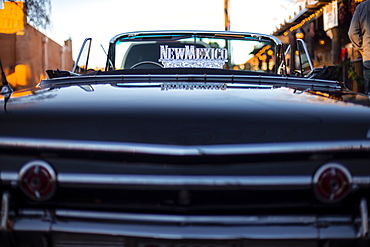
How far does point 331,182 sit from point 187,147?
15.8 inches

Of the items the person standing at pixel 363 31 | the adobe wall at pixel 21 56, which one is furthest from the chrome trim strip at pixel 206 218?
the adobe wall at pixel 21 56

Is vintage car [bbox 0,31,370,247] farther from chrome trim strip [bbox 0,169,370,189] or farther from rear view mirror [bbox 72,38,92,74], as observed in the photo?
rear view mirror [bbox 72,38,92,74]

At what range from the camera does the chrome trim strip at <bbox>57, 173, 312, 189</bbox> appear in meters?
1.32

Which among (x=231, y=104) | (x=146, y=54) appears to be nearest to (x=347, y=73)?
(x=146, y=54)

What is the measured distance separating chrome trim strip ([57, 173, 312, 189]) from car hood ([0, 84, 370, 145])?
96 mm

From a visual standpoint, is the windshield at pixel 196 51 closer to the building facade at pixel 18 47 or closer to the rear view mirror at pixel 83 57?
the rear view mirror at pixel 83 57

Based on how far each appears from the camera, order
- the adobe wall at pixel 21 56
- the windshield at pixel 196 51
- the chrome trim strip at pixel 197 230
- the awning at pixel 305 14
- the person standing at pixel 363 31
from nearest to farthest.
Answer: the chrome trim strip at pixel 197 230 → the windshield at pixel 196 51 → the person standing at pixel 363 31 → the awning at pixel 305 14 → the adobe wall at pixel 21 56

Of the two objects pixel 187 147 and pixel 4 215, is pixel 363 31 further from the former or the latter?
pixel 4 215

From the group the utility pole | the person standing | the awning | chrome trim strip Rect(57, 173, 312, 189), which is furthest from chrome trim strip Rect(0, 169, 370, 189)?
the utility pole

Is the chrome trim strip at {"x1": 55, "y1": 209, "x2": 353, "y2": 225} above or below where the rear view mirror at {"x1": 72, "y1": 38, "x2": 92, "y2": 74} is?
below

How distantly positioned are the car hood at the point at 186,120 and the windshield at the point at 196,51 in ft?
4.64

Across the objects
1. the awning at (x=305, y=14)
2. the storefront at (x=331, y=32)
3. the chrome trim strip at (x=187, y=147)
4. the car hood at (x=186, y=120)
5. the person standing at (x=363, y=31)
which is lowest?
the chrome trim strip at (x=187, y=147)

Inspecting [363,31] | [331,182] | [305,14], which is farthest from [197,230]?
[305,14]

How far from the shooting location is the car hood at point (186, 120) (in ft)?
4.43
